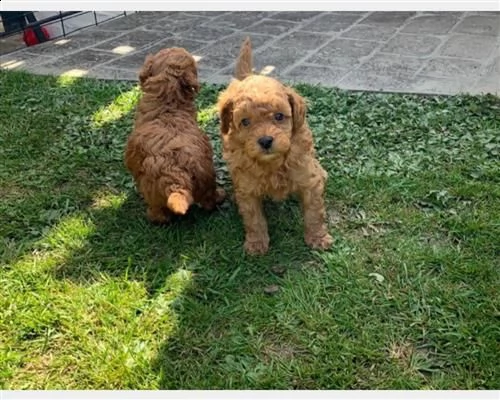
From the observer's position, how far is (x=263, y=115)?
10.4ft

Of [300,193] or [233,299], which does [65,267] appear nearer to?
[233,299]

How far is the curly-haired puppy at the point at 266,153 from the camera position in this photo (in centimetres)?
317

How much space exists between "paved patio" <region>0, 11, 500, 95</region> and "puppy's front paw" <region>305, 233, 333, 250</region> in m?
2.69

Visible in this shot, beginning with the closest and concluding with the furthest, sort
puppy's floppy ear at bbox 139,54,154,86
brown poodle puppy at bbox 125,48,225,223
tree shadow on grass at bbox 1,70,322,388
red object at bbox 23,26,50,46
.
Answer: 1. tree shadow on grass at bbox 1,70,322,388
2. brown poodle puppy at bbox 125,48,225,223
3. puppy's floppy ear at bbox 139,54,154,86
4. red object at bbox 23,26,50,46

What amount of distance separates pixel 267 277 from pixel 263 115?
92 cm

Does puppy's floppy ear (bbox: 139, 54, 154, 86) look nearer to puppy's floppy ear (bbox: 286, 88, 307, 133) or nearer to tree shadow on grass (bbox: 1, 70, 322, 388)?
tree shadow on grass (bbox: 1, 70, 322, 388)

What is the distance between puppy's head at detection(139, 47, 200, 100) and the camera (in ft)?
12.8

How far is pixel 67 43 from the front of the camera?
768cm

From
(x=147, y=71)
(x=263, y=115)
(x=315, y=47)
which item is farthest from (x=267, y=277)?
(x=315, y=47)

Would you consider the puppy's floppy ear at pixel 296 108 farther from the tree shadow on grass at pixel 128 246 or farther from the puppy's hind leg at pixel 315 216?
the tree shadow on grass at pixel 128 246

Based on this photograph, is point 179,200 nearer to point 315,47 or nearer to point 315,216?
point 315,216

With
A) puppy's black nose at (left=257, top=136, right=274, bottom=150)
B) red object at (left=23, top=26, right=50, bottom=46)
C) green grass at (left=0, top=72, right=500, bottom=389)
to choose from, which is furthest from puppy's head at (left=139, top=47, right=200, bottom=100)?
red object at (left=23, top=26, right=50, bottom=46)

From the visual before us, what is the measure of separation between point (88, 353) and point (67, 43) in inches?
220

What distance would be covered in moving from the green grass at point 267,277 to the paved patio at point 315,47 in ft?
4.19
